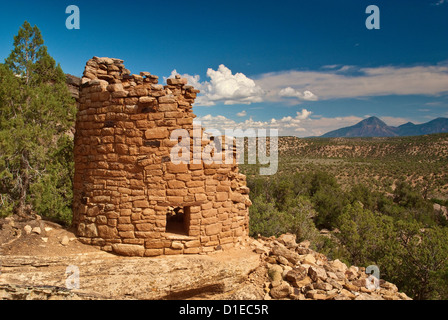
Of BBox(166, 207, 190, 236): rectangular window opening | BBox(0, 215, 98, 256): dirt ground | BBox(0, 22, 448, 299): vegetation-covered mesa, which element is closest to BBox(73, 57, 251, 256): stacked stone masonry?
BBox(166, 207, 190, 236): rectangular window opening

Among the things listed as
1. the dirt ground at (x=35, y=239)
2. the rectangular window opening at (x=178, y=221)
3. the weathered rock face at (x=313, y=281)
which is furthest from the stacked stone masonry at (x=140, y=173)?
the weathered rock face at (x=313, y=281)

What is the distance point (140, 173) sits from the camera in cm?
570

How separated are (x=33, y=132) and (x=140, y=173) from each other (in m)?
3.36

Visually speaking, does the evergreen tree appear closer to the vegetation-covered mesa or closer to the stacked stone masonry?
the vegetation-covered mesa

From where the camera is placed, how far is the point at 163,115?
5750 millimetres

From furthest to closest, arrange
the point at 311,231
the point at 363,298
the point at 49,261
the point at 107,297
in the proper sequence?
the point at 311,231 → the point at 363,298 → the point at 49,261 → the point at 107,297

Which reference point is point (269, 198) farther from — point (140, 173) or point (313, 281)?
point (140, 173)

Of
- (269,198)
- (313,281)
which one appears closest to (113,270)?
(313,281)

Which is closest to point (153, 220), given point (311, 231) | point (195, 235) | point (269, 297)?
point (195, 235)

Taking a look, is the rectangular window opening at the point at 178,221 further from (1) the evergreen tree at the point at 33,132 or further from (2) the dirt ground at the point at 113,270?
(1) the evergreen tree at the point at 33,132

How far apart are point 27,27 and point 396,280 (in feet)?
56.8

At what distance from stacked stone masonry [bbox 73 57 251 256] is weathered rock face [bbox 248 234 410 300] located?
1.33m

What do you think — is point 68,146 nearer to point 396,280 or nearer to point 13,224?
point 13,224

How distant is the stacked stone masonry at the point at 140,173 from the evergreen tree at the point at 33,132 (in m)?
1.89
